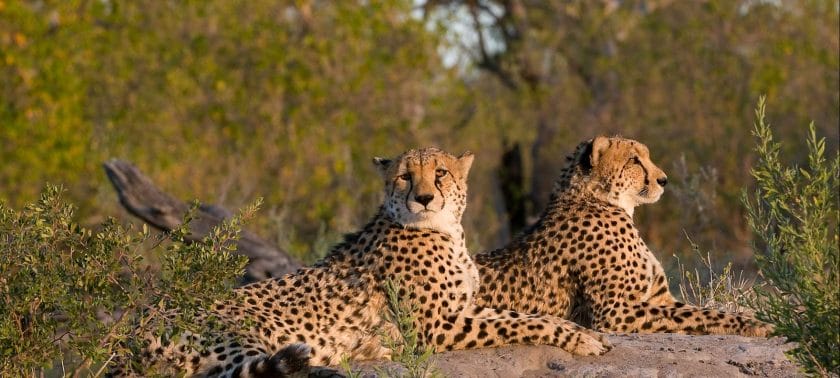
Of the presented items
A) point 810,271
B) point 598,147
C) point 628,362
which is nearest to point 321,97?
point 598,147

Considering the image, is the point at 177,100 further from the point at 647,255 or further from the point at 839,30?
the point at 647,255

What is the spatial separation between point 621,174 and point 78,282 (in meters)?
2.70

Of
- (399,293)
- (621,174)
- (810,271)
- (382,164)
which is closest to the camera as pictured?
(810,271)

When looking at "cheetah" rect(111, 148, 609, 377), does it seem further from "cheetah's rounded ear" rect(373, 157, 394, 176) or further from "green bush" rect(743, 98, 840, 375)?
"green bush" rect(743, 98, 840, 375)

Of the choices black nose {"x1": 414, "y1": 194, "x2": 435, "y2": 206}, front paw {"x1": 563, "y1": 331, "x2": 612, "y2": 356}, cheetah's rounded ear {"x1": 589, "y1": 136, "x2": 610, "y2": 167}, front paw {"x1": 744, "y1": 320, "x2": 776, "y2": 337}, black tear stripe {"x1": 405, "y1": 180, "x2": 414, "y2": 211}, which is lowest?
front paw {"x1": 744, "y1": 320, "x2": 776, "y2": 337}

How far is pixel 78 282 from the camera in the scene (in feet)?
16.0

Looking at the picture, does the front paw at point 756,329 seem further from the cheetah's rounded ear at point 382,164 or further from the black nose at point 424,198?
the cheetah's rounded ear at point 382,164

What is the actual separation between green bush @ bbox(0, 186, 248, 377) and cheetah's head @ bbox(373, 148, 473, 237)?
0.81 meters

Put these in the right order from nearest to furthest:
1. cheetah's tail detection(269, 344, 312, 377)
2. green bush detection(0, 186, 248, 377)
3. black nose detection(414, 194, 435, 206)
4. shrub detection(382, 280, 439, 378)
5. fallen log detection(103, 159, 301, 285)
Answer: shrub detection(382, 280, 439, 378) → cheetah's tail detection(269, 344, 312, 377) → green bush detection(0, 186, 248, 377) → black nose detection(414, 194, 435, 206) → fallen log detection(103, 159, 301, 285)

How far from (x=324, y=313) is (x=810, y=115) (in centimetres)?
1014

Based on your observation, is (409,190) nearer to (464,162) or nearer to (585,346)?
(464,162)

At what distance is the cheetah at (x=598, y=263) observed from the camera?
596 centimetres

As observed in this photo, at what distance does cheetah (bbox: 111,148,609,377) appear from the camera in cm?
533

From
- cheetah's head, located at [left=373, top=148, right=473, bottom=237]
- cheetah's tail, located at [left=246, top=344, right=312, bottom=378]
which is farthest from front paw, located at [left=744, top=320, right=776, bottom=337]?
cheetah's tail, located at [left=246, top=344, right=312, bottom=378]
